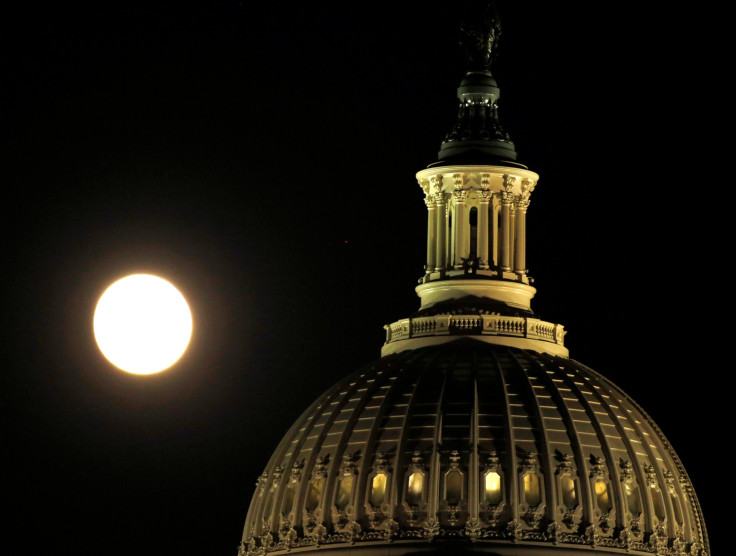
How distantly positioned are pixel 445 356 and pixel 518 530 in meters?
6.83

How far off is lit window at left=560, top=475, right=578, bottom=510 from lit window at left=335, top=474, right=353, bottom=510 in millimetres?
7111

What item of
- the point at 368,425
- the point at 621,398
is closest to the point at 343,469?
the point at 368,425

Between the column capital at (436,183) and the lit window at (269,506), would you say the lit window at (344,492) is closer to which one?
the lit window at (269,506)

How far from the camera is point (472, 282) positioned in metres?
107

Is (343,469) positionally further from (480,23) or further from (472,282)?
(480,23)

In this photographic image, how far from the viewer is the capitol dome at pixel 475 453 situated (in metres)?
104

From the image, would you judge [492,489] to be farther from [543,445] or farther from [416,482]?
[416,482]

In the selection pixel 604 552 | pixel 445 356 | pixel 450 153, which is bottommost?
pixel 604 552

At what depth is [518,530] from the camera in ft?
338

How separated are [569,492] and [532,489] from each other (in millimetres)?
1278

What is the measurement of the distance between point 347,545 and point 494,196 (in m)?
14.4

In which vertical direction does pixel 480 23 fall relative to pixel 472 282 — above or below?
above

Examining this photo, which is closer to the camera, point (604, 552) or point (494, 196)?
point (604, 552)

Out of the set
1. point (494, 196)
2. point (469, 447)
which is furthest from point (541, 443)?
point (494, 196)
